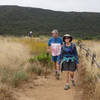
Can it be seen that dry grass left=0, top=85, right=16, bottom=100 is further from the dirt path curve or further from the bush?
the bush

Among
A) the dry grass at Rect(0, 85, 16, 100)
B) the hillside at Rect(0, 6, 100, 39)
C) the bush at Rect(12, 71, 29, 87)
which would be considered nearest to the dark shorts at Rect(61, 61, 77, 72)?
the bush at Rect(12, 71, 29, 87)

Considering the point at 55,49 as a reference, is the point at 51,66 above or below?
below

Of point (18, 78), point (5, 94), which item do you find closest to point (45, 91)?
point (18, 78)

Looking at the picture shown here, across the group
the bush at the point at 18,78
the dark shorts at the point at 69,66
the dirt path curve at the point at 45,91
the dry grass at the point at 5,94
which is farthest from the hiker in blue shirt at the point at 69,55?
the dry grass at the point at 5,94

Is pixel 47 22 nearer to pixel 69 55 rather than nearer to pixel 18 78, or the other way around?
pixel 18 78

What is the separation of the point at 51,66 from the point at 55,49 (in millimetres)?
1727

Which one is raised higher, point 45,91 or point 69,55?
point 69,55

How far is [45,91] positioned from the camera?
5918mm

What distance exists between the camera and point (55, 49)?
Result: 23.9ft

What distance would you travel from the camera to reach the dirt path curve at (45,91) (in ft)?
17.6

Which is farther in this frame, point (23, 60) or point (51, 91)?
point (23, 60)

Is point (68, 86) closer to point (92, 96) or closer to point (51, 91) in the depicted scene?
point (51, 91)

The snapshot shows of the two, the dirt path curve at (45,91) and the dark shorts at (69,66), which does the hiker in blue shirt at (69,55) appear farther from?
the dirt path curve at (45,91)

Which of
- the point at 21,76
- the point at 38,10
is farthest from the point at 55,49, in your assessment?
the point at 38,10
